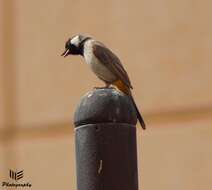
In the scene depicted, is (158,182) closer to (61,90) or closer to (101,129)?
(61,90)

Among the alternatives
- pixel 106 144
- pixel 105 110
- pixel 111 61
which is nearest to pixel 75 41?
pixel 111 61

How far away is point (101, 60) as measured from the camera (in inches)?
225

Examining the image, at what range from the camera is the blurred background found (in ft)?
18.7

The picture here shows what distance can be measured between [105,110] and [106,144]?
138 millimetres

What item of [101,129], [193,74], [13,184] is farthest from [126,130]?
[13,184]

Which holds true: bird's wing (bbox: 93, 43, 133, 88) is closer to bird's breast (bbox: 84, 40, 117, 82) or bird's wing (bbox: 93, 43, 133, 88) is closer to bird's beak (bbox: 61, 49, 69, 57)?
bird's breast (bbox: 84, 40, 117, 82)

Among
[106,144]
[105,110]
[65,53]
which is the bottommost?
[106,144]

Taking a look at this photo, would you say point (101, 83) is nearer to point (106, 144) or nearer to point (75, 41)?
point (75, 41)

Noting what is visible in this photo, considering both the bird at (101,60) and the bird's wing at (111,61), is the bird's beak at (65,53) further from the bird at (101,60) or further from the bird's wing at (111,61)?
the bird's wing at (111,61)

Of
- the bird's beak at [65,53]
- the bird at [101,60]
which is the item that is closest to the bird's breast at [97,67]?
the bird at [101,60]

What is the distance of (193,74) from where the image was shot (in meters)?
5.70

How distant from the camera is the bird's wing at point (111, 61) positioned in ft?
18.0

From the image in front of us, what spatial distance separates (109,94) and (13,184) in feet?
10.00

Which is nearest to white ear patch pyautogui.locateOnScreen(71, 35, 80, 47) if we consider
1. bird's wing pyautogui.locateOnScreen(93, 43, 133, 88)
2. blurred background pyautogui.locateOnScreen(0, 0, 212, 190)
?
bird's wing pyautogui.locateOnScreen(93, 43, 133, 88)
